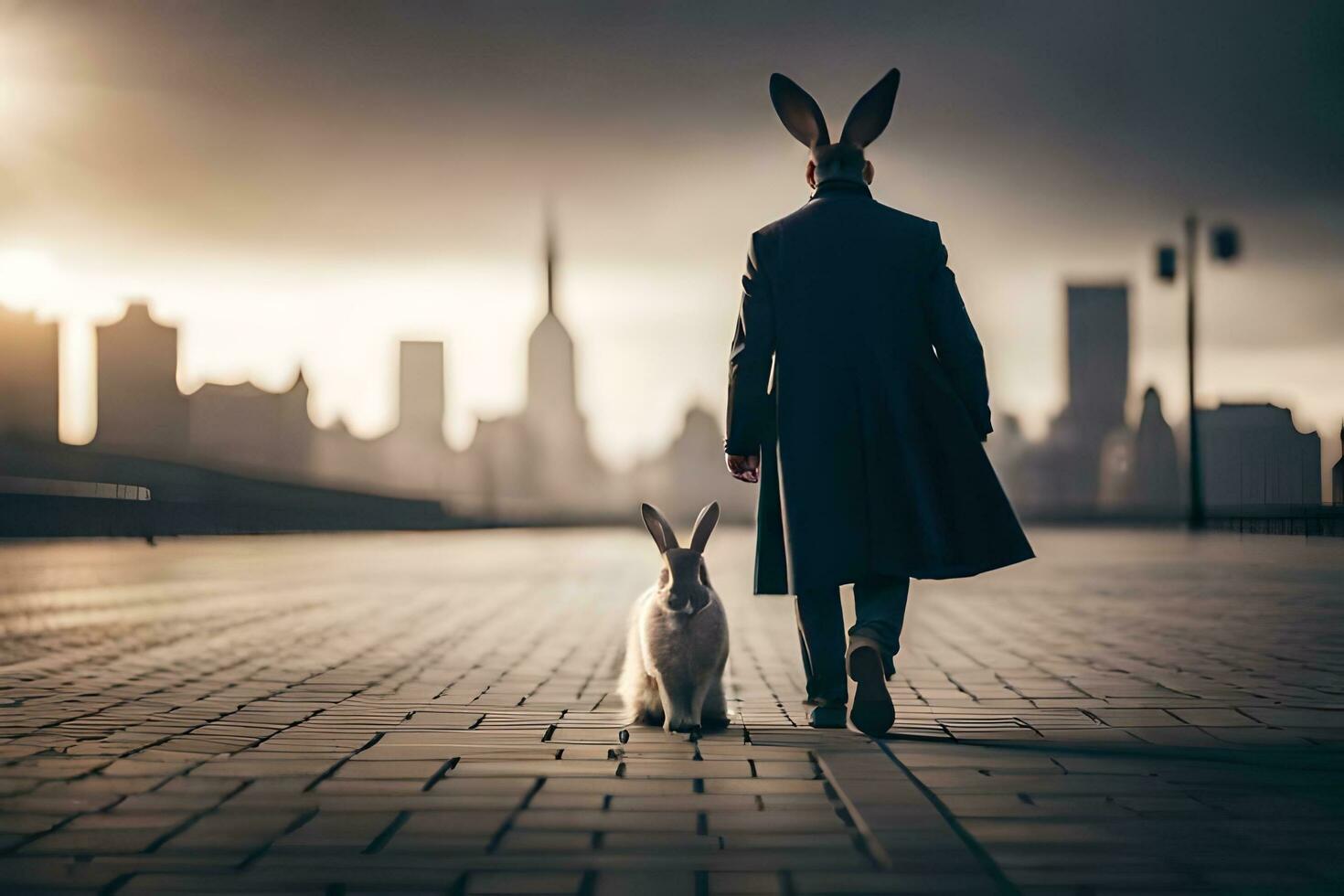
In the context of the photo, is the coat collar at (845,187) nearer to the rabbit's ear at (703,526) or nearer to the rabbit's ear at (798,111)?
the rabbit's ear at (798,111)

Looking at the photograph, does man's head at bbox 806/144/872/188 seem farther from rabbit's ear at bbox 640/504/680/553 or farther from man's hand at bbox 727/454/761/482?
rabbit's ear at bbox 640/504/680/553

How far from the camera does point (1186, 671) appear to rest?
7.13 meters

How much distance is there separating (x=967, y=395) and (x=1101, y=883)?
2.37 metres

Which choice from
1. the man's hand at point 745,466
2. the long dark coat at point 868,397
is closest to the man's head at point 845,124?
the long dark coat at point 868,397

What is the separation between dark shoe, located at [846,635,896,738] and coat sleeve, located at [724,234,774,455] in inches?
31.4

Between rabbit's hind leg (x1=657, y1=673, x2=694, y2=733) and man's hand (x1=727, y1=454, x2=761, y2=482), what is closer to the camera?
rabbit's hind leg (x1=657, y1=673, x2=694, y2=733)

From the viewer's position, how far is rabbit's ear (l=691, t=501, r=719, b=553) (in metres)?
5.05

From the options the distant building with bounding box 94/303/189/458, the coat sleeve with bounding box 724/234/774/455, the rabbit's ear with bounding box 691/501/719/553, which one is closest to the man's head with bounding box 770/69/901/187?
the coat sleeve with bounding box 724/234/774/455

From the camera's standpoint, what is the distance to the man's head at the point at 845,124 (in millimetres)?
5359

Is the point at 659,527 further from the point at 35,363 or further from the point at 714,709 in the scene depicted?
the point at 35,363

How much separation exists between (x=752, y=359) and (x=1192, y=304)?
2950cm

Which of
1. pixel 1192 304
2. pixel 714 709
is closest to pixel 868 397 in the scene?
pixel 714 709

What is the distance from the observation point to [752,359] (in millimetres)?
5180

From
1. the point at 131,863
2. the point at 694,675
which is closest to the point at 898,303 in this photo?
the point at 694,675
